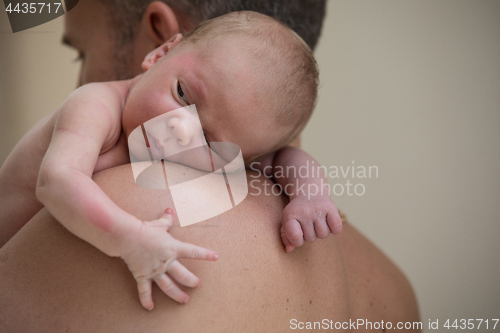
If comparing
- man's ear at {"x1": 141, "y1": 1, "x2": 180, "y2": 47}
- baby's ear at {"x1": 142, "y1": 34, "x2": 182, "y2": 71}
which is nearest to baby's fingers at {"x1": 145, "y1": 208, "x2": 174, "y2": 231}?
baby's ear at {"x1": 142, "y1": 34, "x2": 182, "y2": 71}

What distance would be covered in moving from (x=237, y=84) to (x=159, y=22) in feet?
2.05

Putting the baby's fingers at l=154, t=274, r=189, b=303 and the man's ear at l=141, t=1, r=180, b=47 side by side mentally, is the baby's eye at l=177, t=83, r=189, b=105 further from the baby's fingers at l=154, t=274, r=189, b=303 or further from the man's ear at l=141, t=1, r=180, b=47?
the man's ear at l=141, t=1, r=180, b=47

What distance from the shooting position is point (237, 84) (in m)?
0.78

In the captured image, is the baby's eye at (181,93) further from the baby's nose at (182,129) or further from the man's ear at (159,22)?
the man's ear at (159,22)

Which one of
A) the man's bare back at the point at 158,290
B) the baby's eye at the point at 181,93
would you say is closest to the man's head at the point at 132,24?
the baby's eye at the point at 181,93

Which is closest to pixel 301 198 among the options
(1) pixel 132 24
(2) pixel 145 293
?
(2) pixel 145 293

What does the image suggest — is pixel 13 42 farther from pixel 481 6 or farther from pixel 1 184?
pixel 481 6

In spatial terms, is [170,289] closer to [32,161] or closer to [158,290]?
[158,290]

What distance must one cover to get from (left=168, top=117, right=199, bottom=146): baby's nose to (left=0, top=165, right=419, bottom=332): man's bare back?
0.18ft

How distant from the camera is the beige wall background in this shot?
1.71 metres

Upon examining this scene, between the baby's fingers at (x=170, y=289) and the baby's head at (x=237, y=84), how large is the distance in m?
0.32

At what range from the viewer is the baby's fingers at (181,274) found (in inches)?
22.3

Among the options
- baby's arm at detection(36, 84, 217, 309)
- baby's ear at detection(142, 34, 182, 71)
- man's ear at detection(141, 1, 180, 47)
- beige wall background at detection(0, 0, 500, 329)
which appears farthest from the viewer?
beige wall background at detection(0, 0, 500, 329)

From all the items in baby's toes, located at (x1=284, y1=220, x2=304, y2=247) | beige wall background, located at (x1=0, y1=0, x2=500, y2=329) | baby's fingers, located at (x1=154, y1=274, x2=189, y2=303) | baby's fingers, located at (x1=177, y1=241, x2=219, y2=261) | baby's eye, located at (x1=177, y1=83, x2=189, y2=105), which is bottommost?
beige wall background, located at (x1=0, y1=0, x2=500, y2=329)
